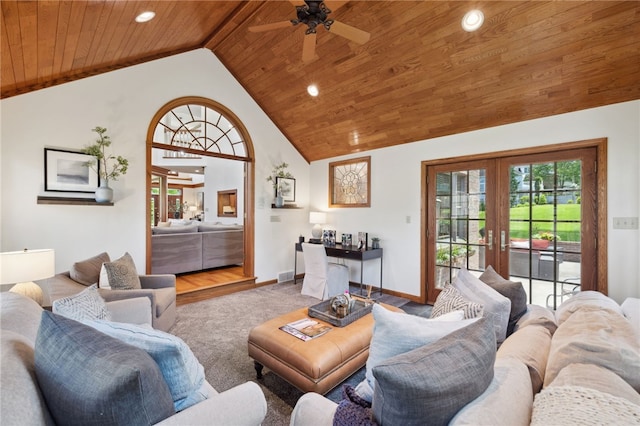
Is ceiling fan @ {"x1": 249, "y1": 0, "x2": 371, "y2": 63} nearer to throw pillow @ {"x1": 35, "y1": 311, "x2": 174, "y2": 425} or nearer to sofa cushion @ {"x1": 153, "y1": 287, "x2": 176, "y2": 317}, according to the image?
throw pillow @ {"x1": 35, "y1": 311, "x2": 174, "y2": 425}

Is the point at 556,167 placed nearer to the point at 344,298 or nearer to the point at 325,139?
the point at 344,298

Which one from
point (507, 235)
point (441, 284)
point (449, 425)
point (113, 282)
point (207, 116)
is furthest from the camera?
point (207, 116)

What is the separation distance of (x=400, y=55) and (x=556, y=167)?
214 centimetres

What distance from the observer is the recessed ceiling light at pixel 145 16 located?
2.74 meters

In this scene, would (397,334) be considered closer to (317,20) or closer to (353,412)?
(353,412)

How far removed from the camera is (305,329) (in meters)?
2.15

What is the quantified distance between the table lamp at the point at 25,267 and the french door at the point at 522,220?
415 centimetres

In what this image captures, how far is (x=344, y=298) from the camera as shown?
7.97ft

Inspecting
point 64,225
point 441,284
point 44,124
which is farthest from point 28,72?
point 441,284

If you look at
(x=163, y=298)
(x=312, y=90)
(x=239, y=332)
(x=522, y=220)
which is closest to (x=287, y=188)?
(x=312, y=90)

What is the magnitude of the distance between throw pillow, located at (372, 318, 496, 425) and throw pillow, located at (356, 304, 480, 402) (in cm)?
11

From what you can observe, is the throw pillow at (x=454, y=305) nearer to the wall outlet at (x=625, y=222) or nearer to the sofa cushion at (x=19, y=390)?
the sofa cushion at (x=19, y=390)

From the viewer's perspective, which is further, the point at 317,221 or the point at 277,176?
the point at 317,221

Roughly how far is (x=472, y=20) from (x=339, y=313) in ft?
9.45
